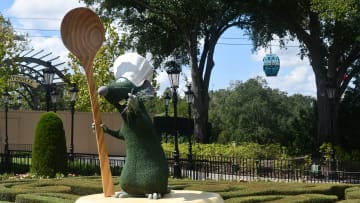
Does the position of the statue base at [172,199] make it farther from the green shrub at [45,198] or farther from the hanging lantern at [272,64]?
the hanging lantern at [272,64]

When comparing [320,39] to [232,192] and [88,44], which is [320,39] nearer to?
[232,192]

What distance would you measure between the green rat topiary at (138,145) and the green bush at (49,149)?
9.18 metres

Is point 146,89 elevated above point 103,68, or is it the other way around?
point 103,68

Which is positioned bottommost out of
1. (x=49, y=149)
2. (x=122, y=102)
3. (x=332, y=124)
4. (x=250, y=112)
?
(x=49, y=149)

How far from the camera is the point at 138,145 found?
7684mm

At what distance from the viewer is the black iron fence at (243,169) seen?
19266 mm

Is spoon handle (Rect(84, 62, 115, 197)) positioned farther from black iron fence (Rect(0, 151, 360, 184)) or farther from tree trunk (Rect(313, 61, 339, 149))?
tree trunk (Rect(313, 61, 339, 149))

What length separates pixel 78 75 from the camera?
3906 centimetres

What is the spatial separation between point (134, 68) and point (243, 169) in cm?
1425

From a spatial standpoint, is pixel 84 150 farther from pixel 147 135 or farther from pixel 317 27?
pixel 147 135

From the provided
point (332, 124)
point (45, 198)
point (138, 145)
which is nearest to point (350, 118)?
point (332, 124)

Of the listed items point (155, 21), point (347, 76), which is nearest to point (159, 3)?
point (155, 21)

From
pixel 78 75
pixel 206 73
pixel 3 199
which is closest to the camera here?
pixel 3 199

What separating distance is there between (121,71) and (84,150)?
89.0 feet
